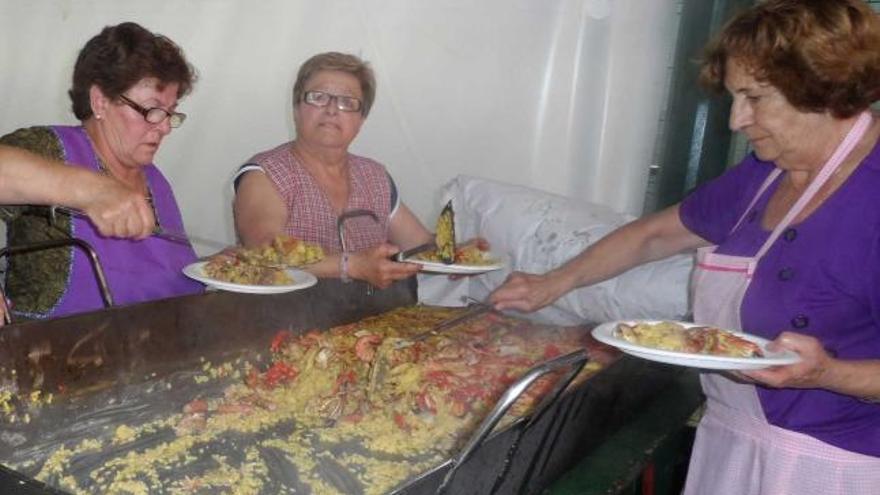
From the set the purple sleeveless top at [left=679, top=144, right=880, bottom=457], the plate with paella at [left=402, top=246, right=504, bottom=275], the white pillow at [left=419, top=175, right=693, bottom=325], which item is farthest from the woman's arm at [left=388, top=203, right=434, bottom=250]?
the purple sleeveless top at [left=679, top=144, right=880, bottom=457]

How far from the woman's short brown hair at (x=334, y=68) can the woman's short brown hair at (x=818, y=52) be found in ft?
6.08

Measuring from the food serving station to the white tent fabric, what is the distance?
6.07 ft

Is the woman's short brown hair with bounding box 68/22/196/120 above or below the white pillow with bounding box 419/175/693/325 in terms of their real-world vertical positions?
above

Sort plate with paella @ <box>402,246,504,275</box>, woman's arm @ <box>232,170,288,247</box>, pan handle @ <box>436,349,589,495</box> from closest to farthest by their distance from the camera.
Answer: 1. pan handle @ <box>436,349,589,495</box>
2. plate with paella @ <box>402,246,504,275</box>
3. woman's arm @ <box>232,170,288,247</box>

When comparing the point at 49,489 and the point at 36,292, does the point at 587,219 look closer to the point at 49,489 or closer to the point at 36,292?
the point at 36,292

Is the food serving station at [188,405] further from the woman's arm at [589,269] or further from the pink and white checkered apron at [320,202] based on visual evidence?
the pink and white checkered apron at [320,202]

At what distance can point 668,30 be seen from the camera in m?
4.77

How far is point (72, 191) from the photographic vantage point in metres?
1.76

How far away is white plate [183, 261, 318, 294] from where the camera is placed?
2287mm

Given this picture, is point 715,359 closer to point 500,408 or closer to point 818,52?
point 500,408

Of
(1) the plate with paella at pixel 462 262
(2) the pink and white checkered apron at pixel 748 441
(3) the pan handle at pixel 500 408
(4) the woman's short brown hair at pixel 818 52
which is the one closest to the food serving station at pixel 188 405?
(3) the pan handle at pixel 500 408

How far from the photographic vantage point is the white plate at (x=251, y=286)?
229cm

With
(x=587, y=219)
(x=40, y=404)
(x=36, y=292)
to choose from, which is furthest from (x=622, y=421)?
(x=36, y=292)

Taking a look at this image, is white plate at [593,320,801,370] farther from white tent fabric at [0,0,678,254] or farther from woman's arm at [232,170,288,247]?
white tent fabric at [0,0,678,254]
